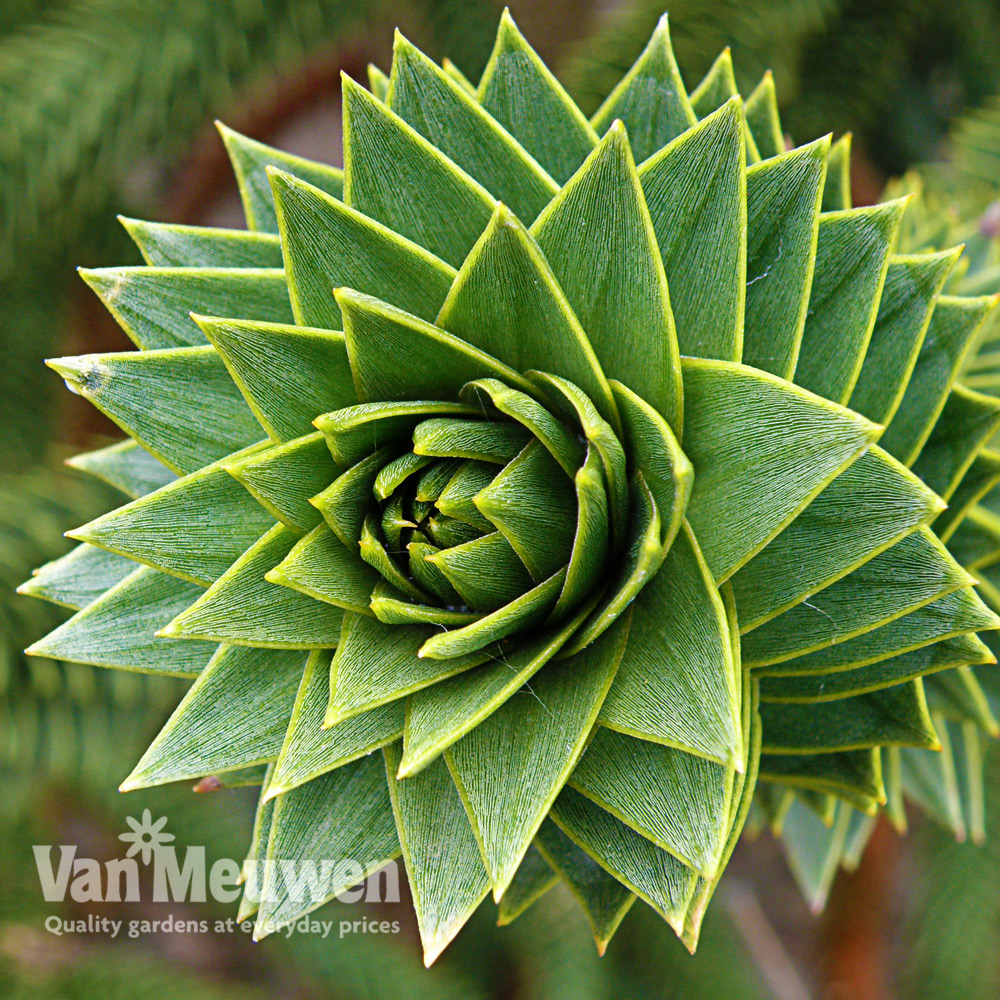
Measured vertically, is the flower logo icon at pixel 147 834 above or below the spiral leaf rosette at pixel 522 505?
below

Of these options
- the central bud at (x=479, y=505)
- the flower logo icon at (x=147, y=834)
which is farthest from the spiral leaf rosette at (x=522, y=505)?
the flower logo icon at (x=147, y=834)

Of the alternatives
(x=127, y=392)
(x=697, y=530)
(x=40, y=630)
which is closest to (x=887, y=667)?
(x=697, y=530)

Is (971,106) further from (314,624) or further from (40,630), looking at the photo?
(40,630)

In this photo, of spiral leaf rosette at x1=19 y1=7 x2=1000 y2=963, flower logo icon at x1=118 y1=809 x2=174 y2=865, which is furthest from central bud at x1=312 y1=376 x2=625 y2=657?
flower logo icon at x1=118 y1=809 x2=174 y2=865

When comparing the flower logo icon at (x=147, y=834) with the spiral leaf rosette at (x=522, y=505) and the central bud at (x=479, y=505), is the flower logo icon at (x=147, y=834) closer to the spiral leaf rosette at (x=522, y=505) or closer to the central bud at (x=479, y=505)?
the spiral leaf rosette at (x=522, y=505)

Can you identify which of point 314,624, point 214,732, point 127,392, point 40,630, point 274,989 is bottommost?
point 274,989

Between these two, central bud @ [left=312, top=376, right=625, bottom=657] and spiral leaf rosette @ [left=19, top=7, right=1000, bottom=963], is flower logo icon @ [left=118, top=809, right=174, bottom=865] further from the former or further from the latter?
central bud @ [left=312, top=376, right=625, bottom=657]

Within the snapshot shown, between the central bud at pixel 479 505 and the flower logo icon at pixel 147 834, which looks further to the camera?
the flower logo icon at pixel 147 834
